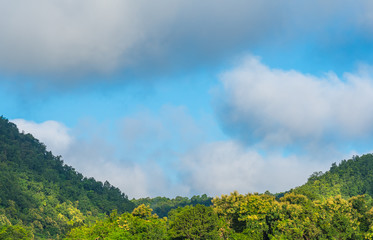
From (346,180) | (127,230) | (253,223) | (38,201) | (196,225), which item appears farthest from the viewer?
(38,201)

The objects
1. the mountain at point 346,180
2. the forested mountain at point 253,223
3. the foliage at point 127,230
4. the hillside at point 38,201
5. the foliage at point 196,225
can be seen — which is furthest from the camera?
the mountain at point 346,180

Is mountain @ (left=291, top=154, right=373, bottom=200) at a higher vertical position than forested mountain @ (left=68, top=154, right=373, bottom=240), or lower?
higher

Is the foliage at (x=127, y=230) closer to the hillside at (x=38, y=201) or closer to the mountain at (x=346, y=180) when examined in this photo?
the hillside at (x=38, y=201)

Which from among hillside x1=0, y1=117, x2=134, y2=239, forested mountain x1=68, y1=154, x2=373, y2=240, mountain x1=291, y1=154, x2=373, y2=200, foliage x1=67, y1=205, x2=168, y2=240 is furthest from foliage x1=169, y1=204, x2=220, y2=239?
mountain x1=291, y1=154, x2=373, y2=200

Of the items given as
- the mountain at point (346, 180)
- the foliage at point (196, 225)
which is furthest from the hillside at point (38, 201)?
the mountain at point (346, 180)

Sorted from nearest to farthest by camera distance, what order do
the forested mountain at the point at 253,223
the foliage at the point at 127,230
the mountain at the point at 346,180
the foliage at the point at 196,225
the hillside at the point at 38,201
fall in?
the foliage at the point at 196,225
the forested mountain at the point at 253,223
the foliage at the point at 127,230
the hillside at the point at 38,201
the mountain at the point at 346,180

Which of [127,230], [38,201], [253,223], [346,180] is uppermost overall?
[38,201]

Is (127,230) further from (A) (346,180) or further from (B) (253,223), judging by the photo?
(A) (346,180)

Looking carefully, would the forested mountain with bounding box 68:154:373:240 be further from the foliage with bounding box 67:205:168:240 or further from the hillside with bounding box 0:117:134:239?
the hillside with bounding box 0:117:134:239

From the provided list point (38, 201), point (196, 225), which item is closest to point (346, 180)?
point (196, 225)

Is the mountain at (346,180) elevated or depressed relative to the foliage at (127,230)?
elevated

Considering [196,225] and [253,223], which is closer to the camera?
[196,225]

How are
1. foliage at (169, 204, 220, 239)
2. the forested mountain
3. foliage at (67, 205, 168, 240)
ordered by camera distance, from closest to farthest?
1. foliage at (169, 204, 220, 239)
2. the forested mountain
3. foliage at (67, 205, 168, 240)

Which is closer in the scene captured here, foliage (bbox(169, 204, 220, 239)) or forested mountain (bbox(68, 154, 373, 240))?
foliage (bbox(169, 204, 220, 239))
